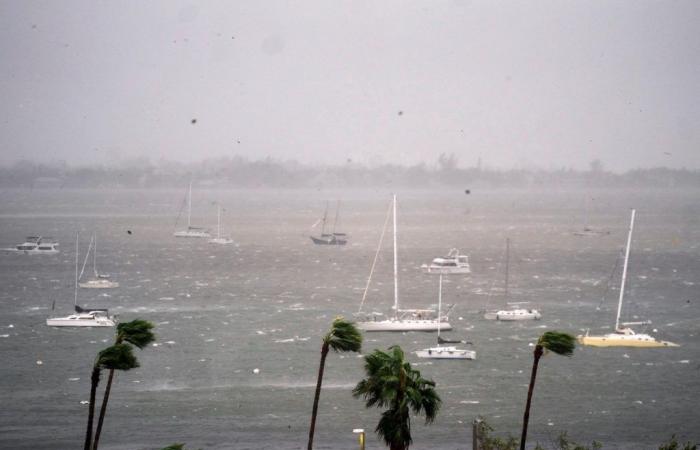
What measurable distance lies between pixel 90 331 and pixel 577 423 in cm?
3101

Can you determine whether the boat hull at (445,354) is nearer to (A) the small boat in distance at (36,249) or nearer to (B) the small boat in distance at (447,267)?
(B) the small boat in distance at (447,267)

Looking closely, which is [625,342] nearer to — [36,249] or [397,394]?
[397,394]

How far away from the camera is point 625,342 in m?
55.4

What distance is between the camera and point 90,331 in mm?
59062

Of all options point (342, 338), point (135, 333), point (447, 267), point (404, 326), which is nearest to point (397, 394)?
point (342, 338)

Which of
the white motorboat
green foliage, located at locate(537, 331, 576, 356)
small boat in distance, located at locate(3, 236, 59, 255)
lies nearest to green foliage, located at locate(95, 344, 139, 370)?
green foliage, located at locate(537, 331, 576, 356)

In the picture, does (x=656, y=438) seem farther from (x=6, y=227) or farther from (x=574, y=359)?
(x=6, y=227)

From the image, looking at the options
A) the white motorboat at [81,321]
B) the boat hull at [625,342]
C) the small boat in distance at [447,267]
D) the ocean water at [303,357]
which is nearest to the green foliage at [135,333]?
the ocean water at [303,357]

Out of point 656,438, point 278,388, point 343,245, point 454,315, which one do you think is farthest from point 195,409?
point 343,245

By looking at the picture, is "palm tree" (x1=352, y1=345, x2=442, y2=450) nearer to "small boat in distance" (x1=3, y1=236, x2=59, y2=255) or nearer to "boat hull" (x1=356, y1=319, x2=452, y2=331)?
"boat hull" (x1=356, y1=319, x2=452, y2=331)

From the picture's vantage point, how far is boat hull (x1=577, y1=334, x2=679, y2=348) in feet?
182

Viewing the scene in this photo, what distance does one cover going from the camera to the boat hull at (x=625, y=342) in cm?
5538

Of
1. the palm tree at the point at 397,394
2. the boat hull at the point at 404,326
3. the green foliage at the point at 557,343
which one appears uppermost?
Answer: the green foliage at the point at 557,343

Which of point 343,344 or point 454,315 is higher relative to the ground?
point 343,344
